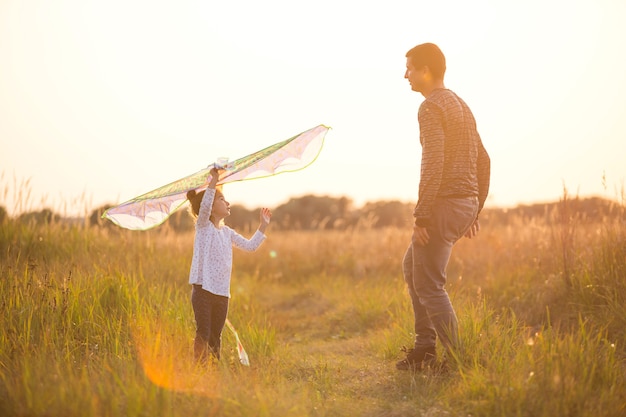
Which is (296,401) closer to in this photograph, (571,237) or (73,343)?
(73,343)

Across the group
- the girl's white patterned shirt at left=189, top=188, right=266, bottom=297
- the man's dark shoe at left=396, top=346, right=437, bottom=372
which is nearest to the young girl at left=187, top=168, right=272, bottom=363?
the girl's white patterned shirt at left=189, top=188, right=266, bottom=297

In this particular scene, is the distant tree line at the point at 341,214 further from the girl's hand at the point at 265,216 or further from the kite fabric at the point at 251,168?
the girl's hand at the point at 265,216

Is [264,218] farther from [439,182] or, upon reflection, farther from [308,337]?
[308,337]

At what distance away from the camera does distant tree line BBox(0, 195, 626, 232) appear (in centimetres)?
721

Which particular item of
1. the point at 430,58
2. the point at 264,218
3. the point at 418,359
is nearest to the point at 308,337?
the point at 418,359

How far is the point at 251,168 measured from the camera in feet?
15.0

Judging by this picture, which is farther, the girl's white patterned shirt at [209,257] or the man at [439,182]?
the girl's white patterned shirt at [209,257]

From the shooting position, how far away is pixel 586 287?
585cm

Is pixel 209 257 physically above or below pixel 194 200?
below

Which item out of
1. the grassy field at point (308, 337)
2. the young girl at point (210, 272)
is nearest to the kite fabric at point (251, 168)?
the young girl at point (210, 272)

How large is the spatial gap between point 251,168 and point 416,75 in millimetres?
1648

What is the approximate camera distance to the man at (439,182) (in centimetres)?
419

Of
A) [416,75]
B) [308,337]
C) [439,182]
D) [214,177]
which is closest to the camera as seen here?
Answer: [439,182]

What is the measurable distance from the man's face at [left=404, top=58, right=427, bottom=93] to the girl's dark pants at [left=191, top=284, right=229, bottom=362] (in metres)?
2.51
